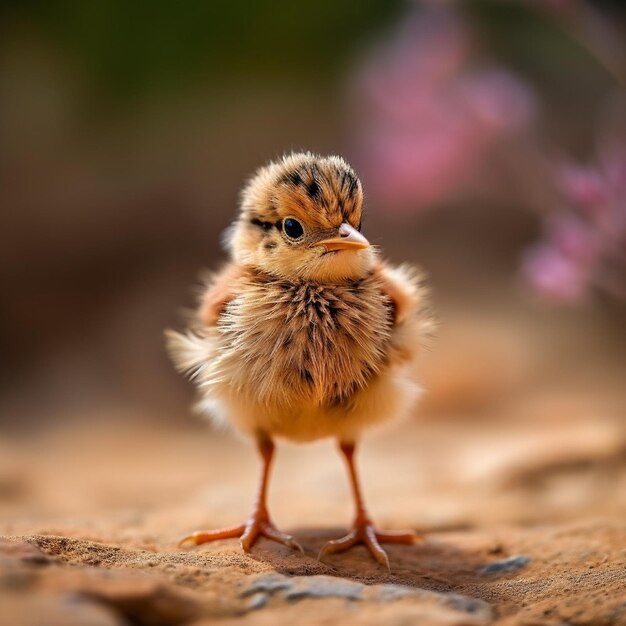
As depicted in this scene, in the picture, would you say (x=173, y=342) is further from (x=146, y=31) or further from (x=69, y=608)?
(x=146, y=31)

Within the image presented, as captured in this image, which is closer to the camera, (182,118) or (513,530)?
(513,530)

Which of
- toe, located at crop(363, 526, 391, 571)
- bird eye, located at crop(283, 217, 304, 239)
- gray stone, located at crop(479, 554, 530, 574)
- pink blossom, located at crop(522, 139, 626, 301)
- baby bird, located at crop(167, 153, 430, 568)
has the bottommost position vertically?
gray stone, located at crop(479, 554, 530, 574)

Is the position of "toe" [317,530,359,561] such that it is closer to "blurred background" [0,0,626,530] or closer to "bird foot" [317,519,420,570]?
"bird foot" [317,519,420,570]

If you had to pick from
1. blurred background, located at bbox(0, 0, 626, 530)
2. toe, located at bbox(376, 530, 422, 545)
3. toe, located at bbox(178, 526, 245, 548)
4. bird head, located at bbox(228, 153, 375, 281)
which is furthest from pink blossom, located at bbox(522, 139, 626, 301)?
toe, located at bbox(178, 526, 245, 548)

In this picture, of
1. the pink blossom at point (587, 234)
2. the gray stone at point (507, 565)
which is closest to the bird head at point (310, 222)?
the gray stone at point (507, 565)

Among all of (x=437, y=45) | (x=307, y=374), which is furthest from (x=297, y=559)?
(x=437, y=45)

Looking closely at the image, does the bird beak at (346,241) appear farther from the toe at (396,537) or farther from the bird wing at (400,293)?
the toe at (396,537)
